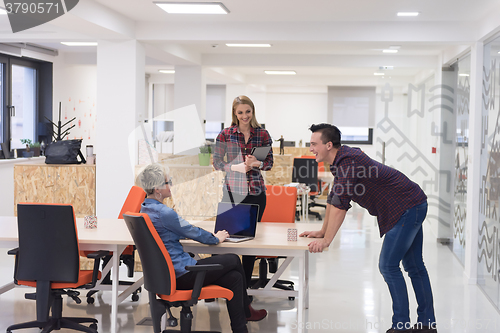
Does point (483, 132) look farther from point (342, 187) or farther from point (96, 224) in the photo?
point (96, 224)

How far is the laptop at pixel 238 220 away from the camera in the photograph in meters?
3.36

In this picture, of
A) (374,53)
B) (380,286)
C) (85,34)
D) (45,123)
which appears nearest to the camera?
(380,286)

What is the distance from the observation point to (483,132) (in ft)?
16.5

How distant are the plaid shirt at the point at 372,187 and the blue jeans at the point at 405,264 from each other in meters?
0.06

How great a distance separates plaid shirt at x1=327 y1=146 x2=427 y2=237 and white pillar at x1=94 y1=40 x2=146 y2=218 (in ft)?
10.4

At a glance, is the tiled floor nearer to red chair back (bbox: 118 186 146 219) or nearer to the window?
red chair back (bbox: 118 186 146 219)

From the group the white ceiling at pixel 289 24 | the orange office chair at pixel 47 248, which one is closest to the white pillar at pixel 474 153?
the white ceiling at pixel 289 24

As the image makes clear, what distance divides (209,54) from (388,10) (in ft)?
13.3

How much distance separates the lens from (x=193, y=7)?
15.9 ft

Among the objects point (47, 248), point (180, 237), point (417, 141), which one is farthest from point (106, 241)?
point (417, 141)

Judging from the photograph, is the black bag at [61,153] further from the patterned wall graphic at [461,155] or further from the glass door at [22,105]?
the patterned wall graphic at [461,155]

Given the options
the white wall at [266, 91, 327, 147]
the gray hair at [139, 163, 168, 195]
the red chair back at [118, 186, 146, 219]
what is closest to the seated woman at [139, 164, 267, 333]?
the gray hair at [139, 163, 168, 195]

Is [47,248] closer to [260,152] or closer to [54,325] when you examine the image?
[54,325]

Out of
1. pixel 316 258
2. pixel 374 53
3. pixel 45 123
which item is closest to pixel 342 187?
pixel 316 258
